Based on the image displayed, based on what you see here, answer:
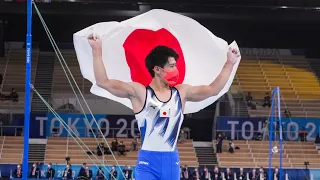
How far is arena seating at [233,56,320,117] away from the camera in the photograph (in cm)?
3150

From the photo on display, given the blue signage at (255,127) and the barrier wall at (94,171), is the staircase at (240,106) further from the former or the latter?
the barrier wall at (94,171)

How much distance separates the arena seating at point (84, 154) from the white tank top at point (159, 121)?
69.2ft

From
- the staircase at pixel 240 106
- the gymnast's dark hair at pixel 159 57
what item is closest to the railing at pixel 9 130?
the staircase at pixel 240 106

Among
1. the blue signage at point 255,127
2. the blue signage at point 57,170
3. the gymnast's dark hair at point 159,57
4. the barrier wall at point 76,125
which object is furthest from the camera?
the blue signage at point 255,127

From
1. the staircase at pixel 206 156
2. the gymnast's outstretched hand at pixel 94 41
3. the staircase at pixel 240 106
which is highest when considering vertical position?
the staircase at pixel 240 106

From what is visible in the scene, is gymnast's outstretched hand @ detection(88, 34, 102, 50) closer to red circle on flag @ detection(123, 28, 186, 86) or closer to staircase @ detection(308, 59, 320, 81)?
red circle on flag @ detection(123, 28, 186, 86)

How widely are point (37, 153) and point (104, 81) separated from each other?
75.7ft

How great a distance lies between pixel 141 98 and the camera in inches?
211

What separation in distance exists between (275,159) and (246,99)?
3703 millimetres

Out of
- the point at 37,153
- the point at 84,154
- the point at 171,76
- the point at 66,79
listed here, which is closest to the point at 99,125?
the point at 84,154

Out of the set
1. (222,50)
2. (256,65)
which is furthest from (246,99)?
(222,50)

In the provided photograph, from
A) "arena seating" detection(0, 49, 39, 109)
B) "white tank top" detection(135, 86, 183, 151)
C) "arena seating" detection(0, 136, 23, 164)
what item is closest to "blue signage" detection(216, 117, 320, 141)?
"arena seating" detection(0, 136, 23, 164)

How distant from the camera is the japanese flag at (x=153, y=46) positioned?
630 centimetres

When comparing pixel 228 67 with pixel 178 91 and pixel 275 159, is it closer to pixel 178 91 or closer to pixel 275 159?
pixel 178 91
